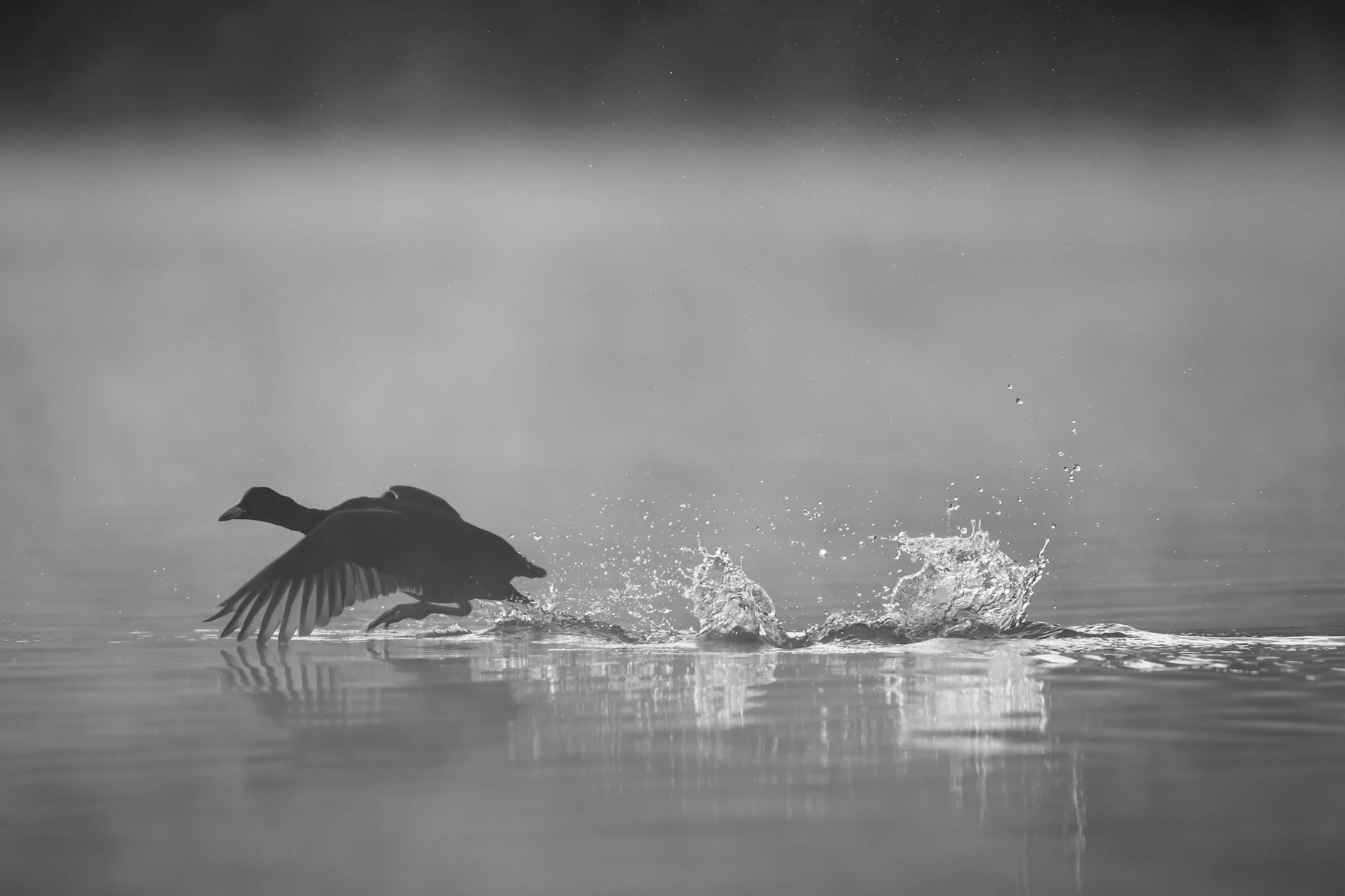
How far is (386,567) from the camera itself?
344 inches

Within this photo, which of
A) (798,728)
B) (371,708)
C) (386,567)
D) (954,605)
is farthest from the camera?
(386,567)

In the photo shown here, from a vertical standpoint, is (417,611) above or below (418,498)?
below

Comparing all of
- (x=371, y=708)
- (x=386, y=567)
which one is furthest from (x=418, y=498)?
(x=371, y=708)

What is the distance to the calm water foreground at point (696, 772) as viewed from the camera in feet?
13.5

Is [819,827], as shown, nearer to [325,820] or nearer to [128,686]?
[325,820]

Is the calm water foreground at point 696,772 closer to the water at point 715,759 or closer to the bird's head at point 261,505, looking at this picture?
the water at point 715,759

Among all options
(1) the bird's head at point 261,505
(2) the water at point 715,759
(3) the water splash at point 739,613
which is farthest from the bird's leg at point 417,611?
(3) the water splash at point 739,613

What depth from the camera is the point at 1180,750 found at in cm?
532

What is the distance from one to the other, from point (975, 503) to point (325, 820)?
514 inches

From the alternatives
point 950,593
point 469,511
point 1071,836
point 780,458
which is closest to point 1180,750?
point 1071,836

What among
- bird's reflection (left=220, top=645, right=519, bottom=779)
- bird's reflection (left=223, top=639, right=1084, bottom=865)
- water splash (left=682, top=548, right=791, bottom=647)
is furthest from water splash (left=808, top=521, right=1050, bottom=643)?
bird's reflection (left=220, top=645, right=519, bottom=779)

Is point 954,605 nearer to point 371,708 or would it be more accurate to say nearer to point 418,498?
point 418,498

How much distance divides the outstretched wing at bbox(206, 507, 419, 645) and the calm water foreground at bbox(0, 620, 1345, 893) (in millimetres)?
361

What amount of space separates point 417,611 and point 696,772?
396cm
